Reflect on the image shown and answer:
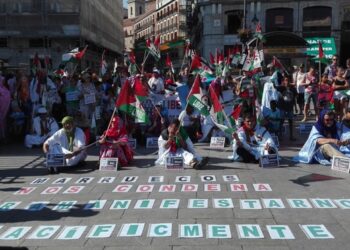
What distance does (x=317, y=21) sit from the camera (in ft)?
142

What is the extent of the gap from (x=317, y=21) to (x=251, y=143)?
35.9 metres

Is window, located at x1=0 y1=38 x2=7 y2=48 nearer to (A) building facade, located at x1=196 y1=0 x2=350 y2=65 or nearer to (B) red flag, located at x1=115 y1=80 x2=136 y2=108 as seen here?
(A) building facade, located at x1=196 y1=0 x2=350 y2=65

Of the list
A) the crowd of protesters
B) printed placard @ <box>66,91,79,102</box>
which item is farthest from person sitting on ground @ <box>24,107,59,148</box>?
printed placard @ <box>66,91,79,102</box>

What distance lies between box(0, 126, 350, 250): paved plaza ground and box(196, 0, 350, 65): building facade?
3467 cm

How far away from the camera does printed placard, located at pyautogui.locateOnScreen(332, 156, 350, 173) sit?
30.0 ft

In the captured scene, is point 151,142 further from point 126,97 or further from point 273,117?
point 273,117

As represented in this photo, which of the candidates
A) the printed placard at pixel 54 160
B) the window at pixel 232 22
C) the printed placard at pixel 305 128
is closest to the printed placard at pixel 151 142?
the printed placard at pixel 54 160

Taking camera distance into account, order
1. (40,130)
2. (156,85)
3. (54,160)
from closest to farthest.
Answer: (54,160) → (40,130) → (156,85)

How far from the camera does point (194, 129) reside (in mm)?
13266

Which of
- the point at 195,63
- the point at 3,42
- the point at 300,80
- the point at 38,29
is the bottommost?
the point at 300,80

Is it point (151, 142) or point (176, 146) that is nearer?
point (176, 146)

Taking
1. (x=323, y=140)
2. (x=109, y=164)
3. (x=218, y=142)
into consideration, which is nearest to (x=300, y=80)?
(x=218, y=142)

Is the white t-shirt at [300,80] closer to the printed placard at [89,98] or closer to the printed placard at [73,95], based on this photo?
the printed placard at [89,98]

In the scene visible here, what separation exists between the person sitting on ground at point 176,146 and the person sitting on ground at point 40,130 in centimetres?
397
